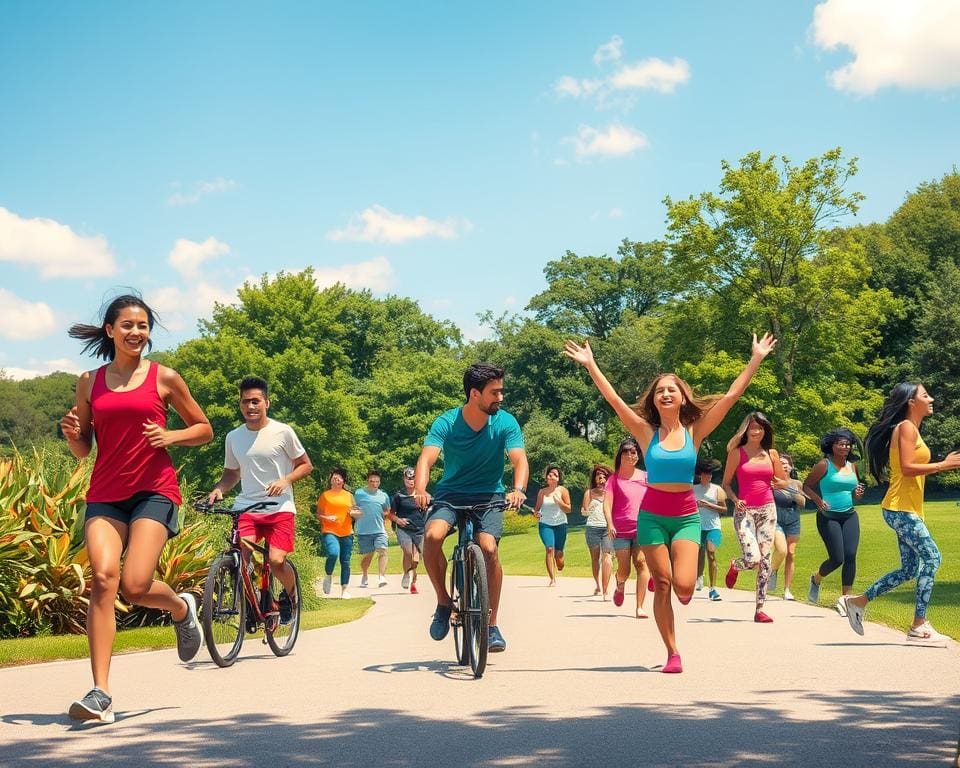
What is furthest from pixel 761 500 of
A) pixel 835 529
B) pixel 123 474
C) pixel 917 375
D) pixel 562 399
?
pixel 562 399

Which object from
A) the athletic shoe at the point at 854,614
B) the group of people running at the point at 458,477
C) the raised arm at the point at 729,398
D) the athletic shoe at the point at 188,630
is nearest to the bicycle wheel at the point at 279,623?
the group of people running at the point at 458,477

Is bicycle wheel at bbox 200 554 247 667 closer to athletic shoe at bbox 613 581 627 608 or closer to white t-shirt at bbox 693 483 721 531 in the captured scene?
athletic shoe at bbox 613 581 627 608

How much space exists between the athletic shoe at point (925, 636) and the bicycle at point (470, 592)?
376cm

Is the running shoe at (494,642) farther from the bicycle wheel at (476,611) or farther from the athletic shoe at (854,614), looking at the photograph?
the athletic shoe at (854,614)

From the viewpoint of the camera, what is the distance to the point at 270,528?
32.7ft

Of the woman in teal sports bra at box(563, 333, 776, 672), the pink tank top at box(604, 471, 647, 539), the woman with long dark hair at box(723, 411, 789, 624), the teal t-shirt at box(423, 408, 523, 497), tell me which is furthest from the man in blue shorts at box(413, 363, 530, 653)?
the pink tank top at box(604, 471, 647, 539)

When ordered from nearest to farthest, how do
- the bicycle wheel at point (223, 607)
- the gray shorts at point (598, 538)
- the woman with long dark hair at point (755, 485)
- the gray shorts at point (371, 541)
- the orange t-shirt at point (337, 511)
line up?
the bicycle wheel at point (223, 607), the woman with long dark hair at point (755, 485), the gray shorts at point (598, 538), the orange t-shirt at point (337, 511), the gray shorts at point (371, 541)

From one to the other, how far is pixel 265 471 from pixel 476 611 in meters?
2.39

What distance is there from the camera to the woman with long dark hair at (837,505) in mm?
13742

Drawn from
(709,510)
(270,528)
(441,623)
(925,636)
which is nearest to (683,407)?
(441,623)

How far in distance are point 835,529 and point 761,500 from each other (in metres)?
0.83

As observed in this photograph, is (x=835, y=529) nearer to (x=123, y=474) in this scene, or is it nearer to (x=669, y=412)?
(x=669, y=412)

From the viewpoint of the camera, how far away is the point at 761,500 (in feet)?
46.3

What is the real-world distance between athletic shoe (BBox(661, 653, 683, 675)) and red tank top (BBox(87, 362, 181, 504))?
3659mm
